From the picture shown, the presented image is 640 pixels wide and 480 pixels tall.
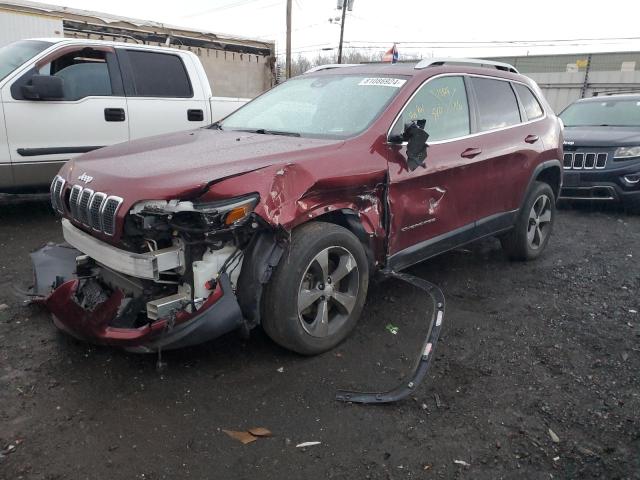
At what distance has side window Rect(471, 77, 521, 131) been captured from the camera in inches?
173

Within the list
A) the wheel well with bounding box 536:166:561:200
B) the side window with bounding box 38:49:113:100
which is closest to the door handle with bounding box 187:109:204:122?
the side window with bounding box 38:49:113:100

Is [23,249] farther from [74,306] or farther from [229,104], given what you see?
[229,104]

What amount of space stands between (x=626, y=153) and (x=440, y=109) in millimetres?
4835

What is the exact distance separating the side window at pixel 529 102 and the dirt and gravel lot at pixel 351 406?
1908 mm

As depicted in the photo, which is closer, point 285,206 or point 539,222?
point 285,206

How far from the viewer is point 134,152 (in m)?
3.33

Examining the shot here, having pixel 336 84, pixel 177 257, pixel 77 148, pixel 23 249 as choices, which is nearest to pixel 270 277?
pixel 177 257

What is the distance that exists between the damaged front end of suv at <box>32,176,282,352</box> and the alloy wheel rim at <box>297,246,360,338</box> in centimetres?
32

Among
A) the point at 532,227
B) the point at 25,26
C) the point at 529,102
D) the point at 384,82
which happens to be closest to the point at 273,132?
the point at 384,82

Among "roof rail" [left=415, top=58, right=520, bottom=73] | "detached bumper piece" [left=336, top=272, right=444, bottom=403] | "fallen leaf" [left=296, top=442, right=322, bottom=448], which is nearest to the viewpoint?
"fallen leaf" [left=296, top=442, right=322, bottom=448]

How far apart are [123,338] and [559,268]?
4.19m

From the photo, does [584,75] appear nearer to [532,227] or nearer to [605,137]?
[605,137]

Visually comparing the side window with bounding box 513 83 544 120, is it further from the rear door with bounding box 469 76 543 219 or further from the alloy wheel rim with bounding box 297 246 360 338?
the alloy wheel rim with bounding box 297 246 360 338

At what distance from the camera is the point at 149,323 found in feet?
9.24
